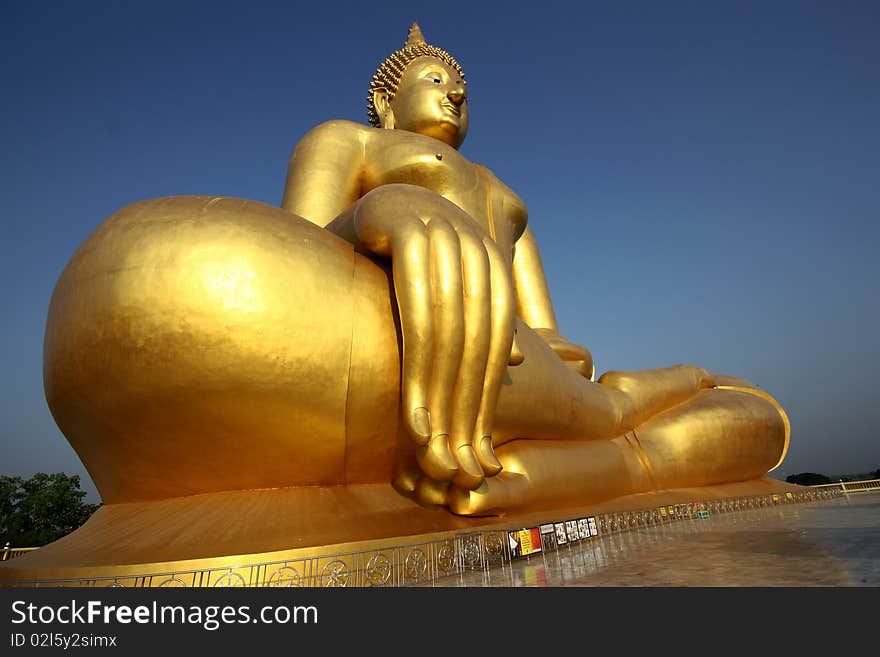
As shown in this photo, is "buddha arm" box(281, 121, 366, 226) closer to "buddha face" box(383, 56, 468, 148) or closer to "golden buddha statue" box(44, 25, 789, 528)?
"buddha face" box(383, 56, 468, 148)

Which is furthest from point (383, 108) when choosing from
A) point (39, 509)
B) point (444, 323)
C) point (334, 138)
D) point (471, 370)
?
point (39, 509)

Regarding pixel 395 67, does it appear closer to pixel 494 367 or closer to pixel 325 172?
pixel 325 172

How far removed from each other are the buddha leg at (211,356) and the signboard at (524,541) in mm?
1174

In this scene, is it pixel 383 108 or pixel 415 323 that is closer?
pixel 415 323

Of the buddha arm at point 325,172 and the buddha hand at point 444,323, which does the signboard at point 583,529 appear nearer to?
the buddha hand at point 444,323

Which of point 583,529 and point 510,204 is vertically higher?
point 510,204

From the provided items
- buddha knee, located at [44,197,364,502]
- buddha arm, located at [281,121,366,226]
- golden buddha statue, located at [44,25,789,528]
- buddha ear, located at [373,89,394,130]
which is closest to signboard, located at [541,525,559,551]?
golden buddha statue, located at [44,25,789,528]

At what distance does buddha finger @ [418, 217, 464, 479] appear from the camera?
3.65 meters

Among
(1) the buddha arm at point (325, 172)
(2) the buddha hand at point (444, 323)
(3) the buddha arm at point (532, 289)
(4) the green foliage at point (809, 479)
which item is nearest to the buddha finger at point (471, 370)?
(2) the buddha hand at point (444, 323)

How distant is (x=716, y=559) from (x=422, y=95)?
21.1 feet

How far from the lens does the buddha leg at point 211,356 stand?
329 centimetres
